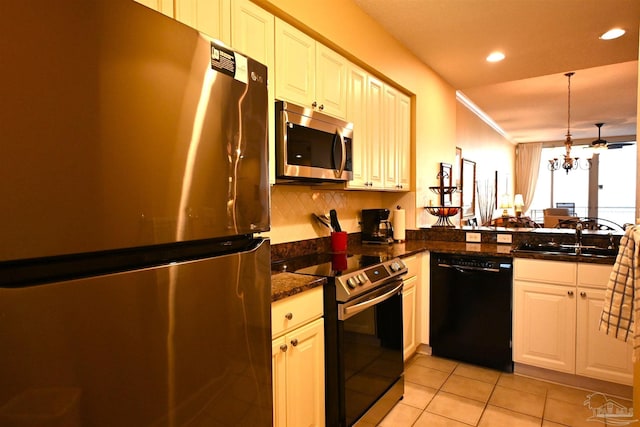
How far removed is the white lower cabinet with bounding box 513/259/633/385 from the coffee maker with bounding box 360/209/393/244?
1.05 metres

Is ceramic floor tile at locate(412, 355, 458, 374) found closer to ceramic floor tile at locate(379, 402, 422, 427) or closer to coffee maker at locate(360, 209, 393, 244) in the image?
ceramic floor tile at locate(379, 402, 422, 427)

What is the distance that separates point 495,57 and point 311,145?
2.28 meters

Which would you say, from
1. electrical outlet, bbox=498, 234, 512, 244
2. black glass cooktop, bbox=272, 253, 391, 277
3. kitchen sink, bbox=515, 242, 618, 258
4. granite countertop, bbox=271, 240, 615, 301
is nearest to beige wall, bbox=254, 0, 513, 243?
black glass cooktop, bbox=272, 253, 391, 277

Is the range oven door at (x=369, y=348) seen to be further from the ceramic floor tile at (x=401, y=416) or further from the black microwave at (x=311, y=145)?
the black microwave at (x=311, y=145)

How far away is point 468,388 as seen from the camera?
2.51m

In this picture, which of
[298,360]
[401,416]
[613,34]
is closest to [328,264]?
[298,360]

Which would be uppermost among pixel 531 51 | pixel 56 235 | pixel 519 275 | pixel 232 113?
pixel 531 51

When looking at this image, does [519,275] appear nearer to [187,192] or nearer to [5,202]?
[187,192]

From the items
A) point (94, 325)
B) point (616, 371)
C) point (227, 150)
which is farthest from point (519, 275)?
point (94, 325)

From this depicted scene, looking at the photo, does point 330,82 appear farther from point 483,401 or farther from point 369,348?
point 483,401

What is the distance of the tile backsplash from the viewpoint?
7.89ft

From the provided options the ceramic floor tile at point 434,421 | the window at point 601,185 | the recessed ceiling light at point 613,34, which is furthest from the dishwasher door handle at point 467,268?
the window at point 601,185

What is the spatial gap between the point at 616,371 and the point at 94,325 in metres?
2.93

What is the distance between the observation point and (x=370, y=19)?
271cm
